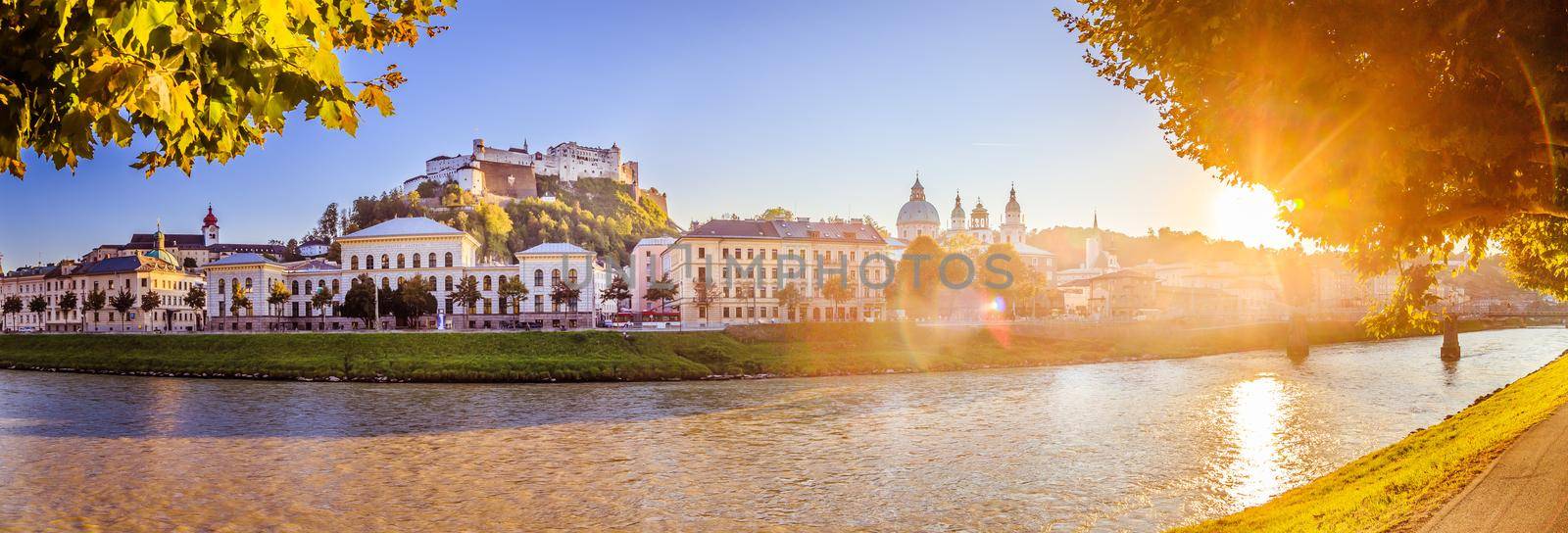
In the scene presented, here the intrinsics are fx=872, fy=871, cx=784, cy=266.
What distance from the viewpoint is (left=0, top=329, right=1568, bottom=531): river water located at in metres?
15.5

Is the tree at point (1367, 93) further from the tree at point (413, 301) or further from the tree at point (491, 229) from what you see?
the tree at point (491, 229)

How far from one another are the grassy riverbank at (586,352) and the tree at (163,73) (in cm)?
3780

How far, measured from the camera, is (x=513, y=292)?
66.8 m

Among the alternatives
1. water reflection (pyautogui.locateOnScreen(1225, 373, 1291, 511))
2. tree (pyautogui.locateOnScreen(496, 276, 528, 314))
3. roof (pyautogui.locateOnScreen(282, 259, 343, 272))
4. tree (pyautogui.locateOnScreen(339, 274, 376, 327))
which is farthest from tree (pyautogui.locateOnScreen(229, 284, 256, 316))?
water reflection (pyautogui.locateOnScreen(1225, 373, 1291, 511))

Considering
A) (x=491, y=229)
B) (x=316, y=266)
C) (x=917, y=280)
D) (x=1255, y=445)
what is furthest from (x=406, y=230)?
(x=1255, y=445)

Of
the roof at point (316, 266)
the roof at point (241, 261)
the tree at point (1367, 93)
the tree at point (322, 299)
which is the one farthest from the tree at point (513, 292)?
the tree at point (1367, 93)

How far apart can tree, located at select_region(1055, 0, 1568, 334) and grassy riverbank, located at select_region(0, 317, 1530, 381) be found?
35.0 m

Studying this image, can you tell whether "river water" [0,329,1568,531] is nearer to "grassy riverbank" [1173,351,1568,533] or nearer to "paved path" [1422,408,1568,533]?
"grassy riverbank" [1173,351,1568,533]

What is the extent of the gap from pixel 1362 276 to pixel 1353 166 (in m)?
3.19

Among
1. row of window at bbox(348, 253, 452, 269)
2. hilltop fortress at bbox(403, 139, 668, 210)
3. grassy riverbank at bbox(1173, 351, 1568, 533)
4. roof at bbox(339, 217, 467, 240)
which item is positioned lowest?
grassy riverbank at bbox(1173, 351, 1568, 533)

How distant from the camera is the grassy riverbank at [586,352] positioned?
142 feet

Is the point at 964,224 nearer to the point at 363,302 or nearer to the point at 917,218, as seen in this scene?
the point at 917,218

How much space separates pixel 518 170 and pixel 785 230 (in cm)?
7731

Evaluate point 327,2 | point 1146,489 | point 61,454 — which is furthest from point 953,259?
point 327,2
